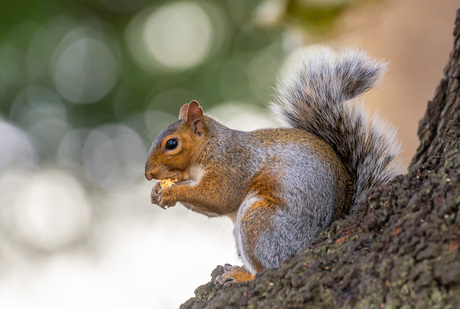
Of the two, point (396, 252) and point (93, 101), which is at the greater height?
point (93, 101)

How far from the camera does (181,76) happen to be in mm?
4871

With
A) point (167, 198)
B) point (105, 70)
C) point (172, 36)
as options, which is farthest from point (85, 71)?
point (167, 198)

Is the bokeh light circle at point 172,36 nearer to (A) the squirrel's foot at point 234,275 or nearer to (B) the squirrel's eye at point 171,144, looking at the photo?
(B) the squirrel's eye at point 171,144

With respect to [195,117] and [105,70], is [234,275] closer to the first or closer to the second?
[195,117]

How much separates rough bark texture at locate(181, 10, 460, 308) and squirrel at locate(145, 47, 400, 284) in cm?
25

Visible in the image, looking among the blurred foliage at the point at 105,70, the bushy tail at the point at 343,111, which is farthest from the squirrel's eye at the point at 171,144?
the blurred foliage at the point at 105,70

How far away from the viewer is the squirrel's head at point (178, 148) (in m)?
1.82

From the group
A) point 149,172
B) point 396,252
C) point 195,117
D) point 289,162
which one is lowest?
point 396,252

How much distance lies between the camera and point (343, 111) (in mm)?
1723

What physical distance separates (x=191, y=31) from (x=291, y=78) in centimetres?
366

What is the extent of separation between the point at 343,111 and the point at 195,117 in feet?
1.66

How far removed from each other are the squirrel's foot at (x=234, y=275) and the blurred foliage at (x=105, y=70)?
10.4ft

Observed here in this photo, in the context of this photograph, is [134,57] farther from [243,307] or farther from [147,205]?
[243,307]

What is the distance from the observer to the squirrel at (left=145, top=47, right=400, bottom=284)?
154 cm
